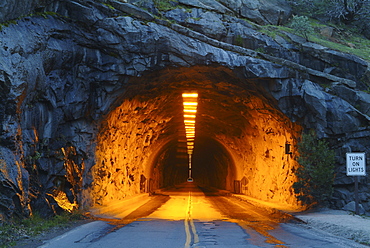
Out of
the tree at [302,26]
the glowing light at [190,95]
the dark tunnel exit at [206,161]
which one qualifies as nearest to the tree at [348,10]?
the tree at [302,26]

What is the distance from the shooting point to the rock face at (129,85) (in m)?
14.6

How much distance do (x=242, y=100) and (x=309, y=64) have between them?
5.25m

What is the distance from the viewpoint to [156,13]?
20938 millimetres

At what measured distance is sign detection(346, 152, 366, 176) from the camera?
16594 millimetres

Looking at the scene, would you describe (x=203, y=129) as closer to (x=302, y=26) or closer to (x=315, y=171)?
(x=302, y=26)

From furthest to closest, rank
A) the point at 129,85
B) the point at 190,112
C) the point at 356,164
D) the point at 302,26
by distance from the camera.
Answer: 1. the point at 190,112
2. the point at 302,26
3. the point at 129,85
4. the point at 356,164

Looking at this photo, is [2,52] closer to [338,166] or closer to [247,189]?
[338,166]

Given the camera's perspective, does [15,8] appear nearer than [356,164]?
Yes

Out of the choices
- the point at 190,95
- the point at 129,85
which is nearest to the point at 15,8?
the point at 129,85

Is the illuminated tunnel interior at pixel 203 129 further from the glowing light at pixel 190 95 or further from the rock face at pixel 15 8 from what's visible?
the rock face at pixel 15 8

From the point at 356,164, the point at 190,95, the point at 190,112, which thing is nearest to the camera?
the point at 356,164

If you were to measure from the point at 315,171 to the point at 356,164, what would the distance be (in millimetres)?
2585

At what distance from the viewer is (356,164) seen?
16.7m

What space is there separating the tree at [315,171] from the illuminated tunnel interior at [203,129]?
2617mm
